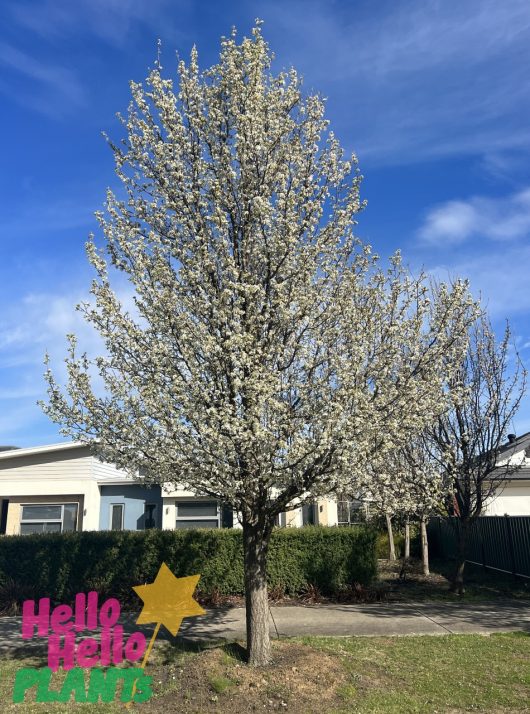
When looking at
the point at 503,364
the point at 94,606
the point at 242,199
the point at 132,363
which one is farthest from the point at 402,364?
the point at 94,606

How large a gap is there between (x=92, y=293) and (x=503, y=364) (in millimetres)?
9409

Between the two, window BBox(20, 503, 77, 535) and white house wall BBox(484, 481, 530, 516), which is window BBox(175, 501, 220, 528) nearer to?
window BBox(20, 503, 77, 535)

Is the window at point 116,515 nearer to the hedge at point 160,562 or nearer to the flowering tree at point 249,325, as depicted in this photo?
the hedge at point 160,562

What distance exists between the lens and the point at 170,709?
19.2 ft

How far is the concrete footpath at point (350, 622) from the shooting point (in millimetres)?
8852

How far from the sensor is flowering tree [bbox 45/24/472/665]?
21.2 feet

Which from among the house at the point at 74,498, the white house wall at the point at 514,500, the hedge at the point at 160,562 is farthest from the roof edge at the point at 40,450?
the white house wall at the point at 514,500

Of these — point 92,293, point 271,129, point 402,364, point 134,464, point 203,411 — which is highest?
point 271,129

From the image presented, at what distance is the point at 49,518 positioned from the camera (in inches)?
737

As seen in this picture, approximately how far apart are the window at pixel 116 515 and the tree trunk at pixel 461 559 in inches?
436

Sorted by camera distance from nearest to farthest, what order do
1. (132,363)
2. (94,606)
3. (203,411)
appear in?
1. (203,411)
2. (132,363)
3. (94,606)

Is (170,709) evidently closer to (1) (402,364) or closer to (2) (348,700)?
(2) (348,700)

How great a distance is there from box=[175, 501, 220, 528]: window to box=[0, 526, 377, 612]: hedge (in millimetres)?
5538

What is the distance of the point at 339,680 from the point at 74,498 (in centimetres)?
1431
